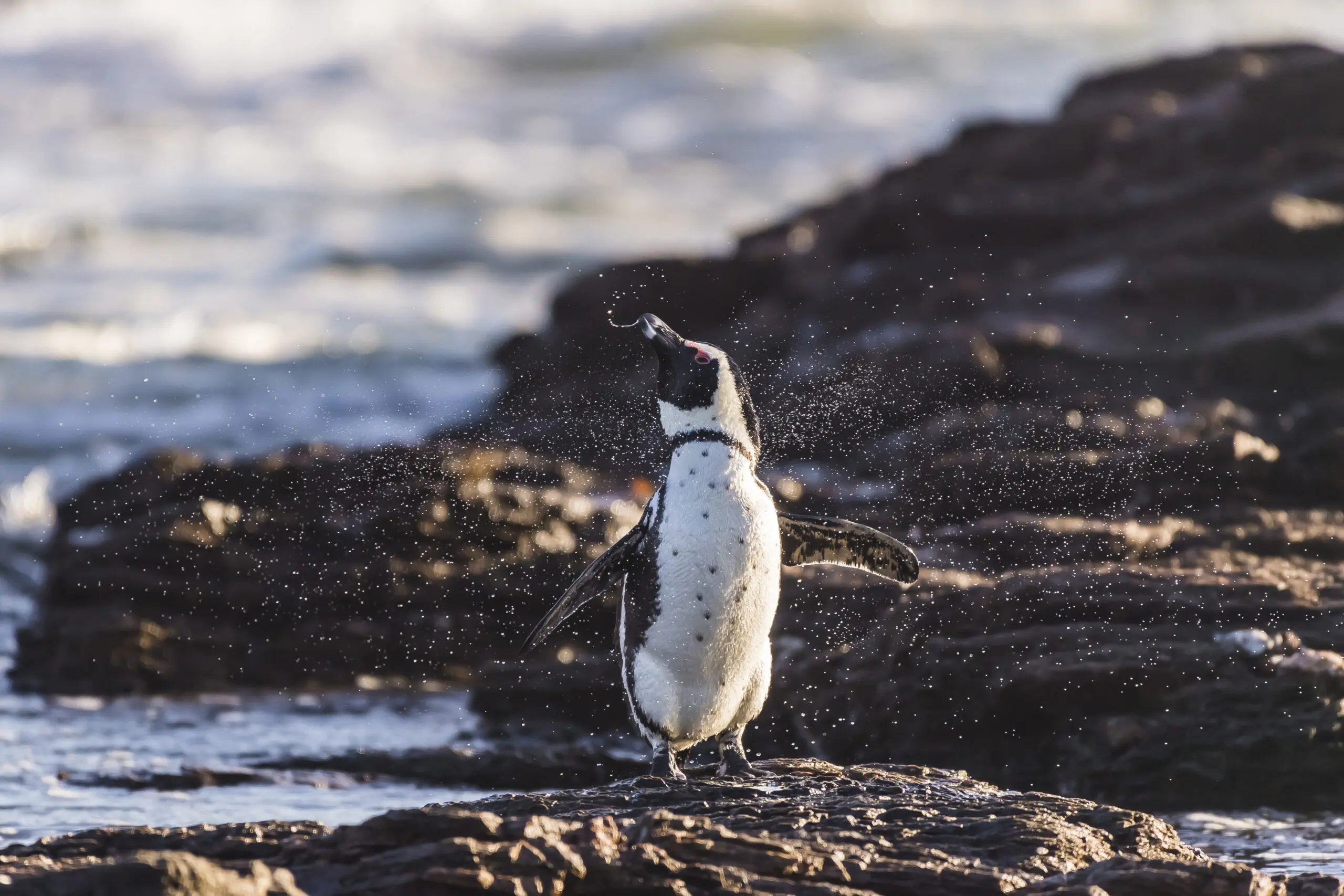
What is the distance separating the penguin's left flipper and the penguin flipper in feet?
2.06

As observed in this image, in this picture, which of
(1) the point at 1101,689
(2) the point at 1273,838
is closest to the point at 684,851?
(2) the point at 1273,838

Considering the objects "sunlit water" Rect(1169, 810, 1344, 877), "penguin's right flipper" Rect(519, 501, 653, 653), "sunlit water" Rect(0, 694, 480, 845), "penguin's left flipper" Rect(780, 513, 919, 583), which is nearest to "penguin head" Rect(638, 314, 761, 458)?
"penguin's right flipper" Rect(519, 501, 653, 653)

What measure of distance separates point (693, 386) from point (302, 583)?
4.69 metres

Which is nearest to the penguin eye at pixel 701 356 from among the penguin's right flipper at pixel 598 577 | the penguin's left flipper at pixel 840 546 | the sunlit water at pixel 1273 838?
the penguin's right flipper at pixel 598 577

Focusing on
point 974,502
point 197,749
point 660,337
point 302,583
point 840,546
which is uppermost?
point 974,502

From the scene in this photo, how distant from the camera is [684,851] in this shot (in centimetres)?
465

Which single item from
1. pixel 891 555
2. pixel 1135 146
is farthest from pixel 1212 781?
pixel 1135 146

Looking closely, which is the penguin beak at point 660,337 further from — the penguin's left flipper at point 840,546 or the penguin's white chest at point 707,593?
the penguin's left flipper at point 840,546

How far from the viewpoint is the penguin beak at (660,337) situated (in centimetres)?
598

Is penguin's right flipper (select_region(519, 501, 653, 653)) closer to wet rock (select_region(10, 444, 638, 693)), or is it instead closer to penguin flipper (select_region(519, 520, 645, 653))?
penguin flipper (select_region(519, 520, 645, 653))

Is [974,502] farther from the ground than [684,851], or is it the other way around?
[974,502]

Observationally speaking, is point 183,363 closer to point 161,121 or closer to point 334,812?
point 334,812

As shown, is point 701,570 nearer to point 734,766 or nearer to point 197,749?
point 734,766

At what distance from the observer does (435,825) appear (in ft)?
14.8
